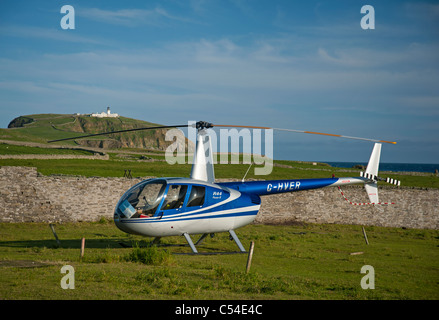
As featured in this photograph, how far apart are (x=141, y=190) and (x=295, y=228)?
16.0 metres

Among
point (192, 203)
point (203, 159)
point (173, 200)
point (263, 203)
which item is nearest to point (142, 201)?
point (173, 200)

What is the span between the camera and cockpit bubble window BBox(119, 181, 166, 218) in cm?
1314

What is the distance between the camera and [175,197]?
1366 cm

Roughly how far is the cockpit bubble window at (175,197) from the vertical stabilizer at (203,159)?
106 cm

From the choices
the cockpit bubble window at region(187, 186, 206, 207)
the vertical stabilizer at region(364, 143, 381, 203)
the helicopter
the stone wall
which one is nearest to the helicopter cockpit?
the helicopter

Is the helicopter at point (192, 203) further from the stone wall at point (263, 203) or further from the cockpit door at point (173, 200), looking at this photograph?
the stone wall at point (263, 203)

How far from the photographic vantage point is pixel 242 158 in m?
74.8

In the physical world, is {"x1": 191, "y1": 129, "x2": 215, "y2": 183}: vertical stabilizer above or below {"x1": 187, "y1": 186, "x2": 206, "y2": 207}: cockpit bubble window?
above

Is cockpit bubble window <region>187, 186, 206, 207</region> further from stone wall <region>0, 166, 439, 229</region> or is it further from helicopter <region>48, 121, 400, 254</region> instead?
stone wall <region>0, 166, 439, 229</region>

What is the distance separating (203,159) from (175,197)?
6.03 feet

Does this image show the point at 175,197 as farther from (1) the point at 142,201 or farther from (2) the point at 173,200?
(1) the point at 142,201

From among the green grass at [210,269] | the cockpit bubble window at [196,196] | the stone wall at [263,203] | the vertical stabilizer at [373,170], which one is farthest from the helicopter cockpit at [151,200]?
the stone wall at [263,203]

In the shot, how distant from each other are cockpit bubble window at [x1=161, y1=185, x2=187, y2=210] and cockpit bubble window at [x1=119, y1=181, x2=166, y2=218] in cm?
25
